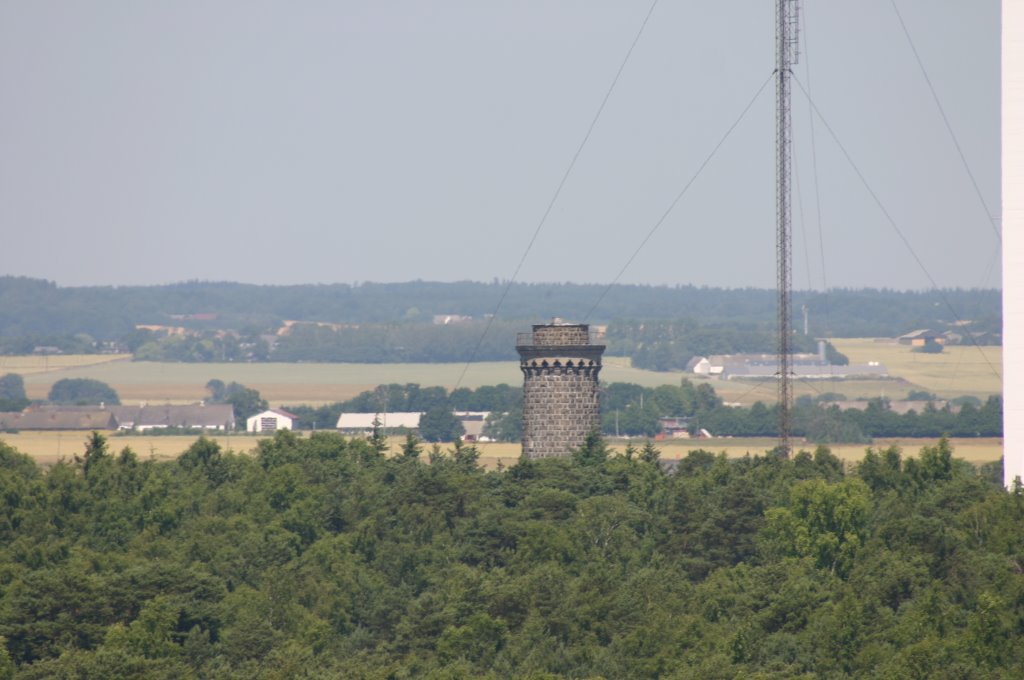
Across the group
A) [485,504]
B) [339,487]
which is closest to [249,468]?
[339,487]

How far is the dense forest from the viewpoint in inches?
3656

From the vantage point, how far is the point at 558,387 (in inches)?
5349

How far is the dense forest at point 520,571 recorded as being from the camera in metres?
92.9

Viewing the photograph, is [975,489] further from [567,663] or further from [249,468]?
[249,468]

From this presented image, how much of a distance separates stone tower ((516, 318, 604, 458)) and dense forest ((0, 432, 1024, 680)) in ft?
7.40

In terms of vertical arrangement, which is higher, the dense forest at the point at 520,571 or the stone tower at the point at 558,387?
the stone tower at the point at 558,387

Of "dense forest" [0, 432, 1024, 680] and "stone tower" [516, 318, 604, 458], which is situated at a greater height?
"stone tower" [516, 318, 604, 458]

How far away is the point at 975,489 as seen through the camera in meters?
120

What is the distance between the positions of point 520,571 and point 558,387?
25.2 metres

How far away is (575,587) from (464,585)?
506 cm

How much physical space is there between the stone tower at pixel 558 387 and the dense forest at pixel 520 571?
226 centimetres

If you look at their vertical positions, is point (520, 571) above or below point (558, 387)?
below

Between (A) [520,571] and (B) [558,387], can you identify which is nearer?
(A) [520,571]

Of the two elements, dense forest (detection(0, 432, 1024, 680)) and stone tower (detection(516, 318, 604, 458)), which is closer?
dense forest (detection(0, 432, 1024, 680))
